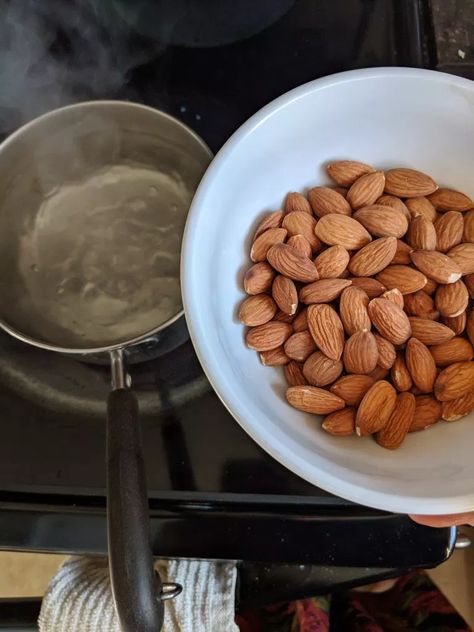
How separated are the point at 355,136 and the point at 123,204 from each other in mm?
244

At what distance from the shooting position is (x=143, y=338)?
1.70 ft

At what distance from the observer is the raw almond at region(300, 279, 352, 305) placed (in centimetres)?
52

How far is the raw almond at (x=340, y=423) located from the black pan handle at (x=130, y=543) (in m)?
0.13

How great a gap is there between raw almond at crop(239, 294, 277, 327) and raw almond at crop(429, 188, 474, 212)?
0.54 ft

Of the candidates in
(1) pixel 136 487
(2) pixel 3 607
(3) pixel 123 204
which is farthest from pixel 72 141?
(2) pixel 3 607

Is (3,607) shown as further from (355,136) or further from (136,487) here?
(355,136)

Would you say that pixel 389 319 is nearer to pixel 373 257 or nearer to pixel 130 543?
pixel 373 257

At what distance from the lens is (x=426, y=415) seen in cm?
49

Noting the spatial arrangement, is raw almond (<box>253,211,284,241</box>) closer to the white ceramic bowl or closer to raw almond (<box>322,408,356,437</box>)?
the white ceramic bowl

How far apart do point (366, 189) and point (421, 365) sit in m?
0.15

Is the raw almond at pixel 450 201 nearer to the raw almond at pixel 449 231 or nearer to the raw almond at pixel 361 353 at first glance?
the raw almond at pixel 449 231

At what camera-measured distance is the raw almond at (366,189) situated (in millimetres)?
540

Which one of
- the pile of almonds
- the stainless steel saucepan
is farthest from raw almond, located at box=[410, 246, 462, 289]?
the stainless steel saucepan

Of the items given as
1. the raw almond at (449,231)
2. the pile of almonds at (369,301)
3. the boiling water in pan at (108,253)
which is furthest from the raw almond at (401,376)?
the boiling water in pan at (108,253)
